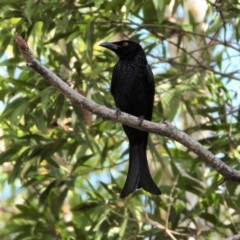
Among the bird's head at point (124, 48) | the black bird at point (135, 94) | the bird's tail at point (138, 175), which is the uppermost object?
the bird's head at point (124, 48)

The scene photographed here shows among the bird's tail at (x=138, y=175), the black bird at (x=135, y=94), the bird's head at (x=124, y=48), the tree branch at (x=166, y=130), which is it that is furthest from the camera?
the bird's head at (x=124, y=48)

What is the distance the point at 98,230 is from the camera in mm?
5750

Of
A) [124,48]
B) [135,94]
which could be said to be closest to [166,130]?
[135,94]

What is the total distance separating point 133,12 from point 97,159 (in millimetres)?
1634

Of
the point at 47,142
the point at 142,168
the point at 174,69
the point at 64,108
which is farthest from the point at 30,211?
the point at 174,69

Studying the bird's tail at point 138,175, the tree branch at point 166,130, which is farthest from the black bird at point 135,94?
the tree branch at point 166,130

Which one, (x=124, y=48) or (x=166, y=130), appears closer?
(x=166, y=130)

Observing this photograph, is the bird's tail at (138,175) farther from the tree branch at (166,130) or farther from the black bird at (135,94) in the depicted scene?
the tree branch at (166,130)

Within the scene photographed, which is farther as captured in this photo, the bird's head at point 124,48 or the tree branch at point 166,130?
the bird's head at point 124,48

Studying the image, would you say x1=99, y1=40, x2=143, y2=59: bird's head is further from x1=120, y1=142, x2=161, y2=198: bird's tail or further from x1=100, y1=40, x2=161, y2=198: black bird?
x1=120, y1=142, x2=161, y2=198: bird's tail

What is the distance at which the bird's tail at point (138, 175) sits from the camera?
4543mm

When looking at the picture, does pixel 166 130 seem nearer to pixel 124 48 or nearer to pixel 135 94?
pixel 135 94

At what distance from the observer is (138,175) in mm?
4715

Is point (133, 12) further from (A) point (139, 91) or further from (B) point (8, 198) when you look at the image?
(B) point (8, 198)
